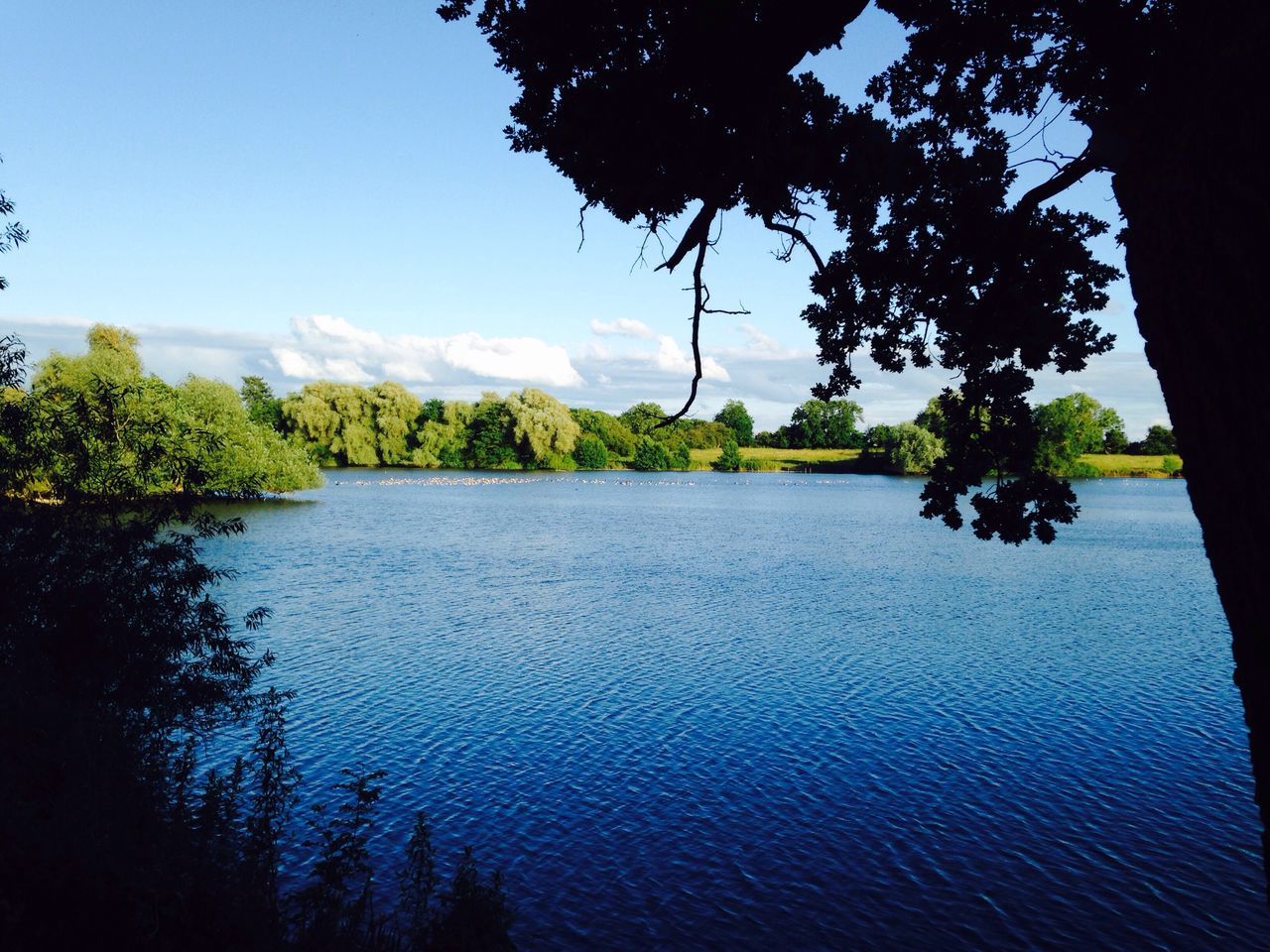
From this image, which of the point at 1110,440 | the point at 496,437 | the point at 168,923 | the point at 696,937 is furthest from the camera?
the point at 1110,440

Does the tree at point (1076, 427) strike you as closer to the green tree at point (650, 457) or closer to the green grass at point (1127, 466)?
the green grass at point (1127, 466)

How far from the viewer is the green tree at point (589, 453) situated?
5226 inches

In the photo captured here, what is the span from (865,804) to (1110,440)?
150 metres

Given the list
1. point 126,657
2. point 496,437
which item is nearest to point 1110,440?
point 496,437

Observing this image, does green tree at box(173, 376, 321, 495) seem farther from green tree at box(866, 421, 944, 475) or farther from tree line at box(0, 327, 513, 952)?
green tree at box(866, 421, 944, 475)

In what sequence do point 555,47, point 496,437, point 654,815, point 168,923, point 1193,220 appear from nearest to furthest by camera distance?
point 1193,220 < point 168,923 < point 555,47 < point 654,815 < point 496,437

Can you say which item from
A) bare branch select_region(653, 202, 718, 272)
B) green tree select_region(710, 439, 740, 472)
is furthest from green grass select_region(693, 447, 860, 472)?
bare branch select_region(653, 202, 718, 272)

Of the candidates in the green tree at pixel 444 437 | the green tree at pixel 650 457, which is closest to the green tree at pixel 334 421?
the green tree at pixel 444 437

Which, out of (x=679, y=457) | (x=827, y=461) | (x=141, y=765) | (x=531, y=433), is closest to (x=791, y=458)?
(x=827, y=461)

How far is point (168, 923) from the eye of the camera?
5363 mm

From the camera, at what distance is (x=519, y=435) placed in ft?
392

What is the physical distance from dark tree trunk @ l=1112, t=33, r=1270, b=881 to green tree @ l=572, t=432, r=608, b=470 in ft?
422

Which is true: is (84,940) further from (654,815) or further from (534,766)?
(534,766)

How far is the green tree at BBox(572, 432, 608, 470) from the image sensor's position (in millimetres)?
132750
